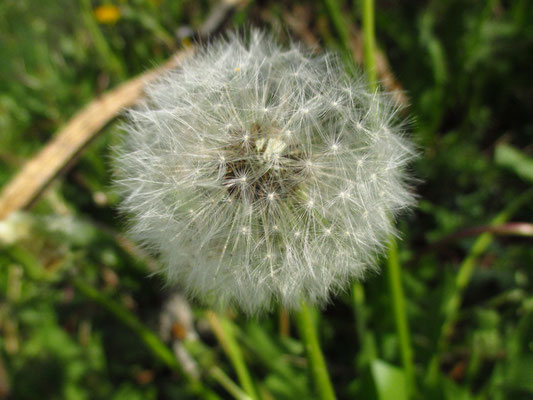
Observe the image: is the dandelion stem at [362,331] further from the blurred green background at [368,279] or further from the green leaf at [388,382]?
the green leaf at [388,382]

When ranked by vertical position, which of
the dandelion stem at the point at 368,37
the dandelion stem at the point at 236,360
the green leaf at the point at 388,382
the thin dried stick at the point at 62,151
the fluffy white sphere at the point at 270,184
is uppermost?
the thin dried stick at the point at 62,151

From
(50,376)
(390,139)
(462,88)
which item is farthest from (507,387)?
(50,376)

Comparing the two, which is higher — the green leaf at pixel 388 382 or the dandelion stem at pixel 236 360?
the dandelion stem at pixel 236 360

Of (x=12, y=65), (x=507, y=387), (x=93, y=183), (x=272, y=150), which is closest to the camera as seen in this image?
(x=272, y=150)

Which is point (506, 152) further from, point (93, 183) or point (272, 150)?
point (93, 183)

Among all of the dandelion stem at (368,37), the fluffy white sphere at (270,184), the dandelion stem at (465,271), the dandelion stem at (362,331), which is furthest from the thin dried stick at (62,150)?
the dandelion stem at (465,271)

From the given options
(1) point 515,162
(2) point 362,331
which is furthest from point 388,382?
(1) point 515,162
